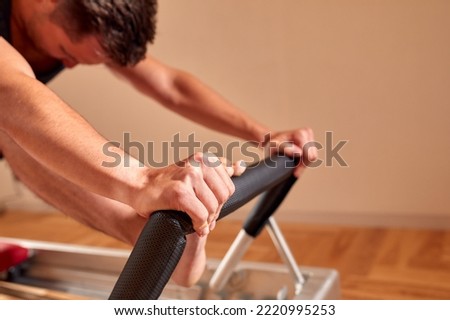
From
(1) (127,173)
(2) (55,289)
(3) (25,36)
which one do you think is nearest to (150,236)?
(1) (127,173)

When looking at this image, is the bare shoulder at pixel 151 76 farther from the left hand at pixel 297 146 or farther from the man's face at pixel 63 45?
the left hand at pixel 297 146

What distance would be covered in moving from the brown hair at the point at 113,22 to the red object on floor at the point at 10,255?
681 mm

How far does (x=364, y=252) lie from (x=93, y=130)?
1704mm

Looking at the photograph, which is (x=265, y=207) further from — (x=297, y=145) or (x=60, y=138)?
(x=60, y=138)

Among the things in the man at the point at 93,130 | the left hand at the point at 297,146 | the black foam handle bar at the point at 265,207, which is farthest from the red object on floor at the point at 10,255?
the left hand at the point at 297,146

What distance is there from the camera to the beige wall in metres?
2.28

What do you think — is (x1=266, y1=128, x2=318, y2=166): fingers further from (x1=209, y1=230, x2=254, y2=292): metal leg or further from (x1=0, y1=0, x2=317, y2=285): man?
(x1=209, y1=230, x2=254, y2=292): metal leg

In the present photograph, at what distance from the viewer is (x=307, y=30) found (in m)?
2.44

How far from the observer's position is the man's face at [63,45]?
1.24 meters

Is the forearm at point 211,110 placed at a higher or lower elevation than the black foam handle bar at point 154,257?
lower

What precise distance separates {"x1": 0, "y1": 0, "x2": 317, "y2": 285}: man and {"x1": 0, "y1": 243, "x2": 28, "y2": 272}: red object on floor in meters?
0.32

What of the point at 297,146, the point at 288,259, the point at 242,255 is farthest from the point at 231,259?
the point at 297,146
